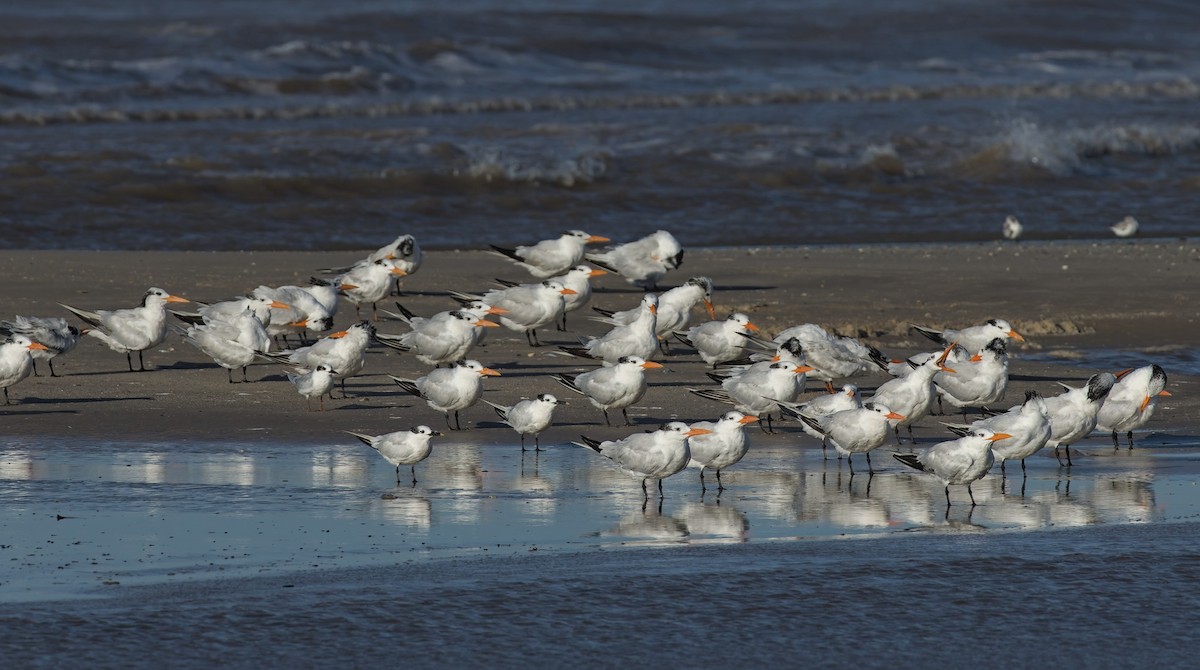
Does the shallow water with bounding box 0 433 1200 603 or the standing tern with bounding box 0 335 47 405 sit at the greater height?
the standing tern with bounding box 0 335 47 405

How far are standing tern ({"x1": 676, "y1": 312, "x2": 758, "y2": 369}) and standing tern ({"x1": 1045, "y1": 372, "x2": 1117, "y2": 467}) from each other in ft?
11.3

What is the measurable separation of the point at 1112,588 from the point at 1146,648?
0.77m

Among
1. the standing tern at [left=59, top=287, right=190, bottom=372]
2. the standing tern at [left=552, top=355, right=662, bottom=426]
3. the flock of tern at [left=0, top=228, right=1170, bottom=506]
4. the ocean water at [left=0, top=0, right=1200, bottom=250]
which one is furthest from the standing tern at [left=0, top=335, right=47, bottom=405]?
the ocean water at [left=0, top=0, right=1200, bottom=250]

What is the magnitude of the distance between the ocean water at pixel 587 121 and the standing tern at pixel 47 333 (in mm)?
9210

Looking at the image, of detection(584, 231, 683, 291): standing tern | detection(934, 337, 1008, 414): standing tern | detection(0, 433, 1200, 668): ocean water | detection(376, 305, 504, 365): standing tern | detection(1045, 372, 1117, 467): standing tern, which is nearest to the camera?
detection(0, 433, 1200, 668): ocean water

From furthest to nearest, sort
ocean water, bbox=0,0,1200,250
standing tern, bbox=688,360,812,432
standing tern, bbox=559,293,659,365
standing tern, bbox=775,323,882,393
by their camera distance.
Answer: ocean water, bbox=0,0,1200,250
standing tern, bbox=559,293,659,365
standing tern, bbox=775,323,882,393
standing tern, bbox=688,360,812,432

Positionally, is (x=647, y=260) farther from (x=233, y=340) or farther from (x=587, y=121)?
(x=587, y=121)

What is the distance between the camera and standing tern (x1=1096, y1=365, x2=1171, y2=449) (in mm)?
10734

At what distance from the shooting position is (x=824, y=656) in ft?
21.6

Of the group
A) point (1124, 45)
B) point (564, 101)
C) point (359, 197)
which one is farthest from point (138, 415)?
point (1124, 45)

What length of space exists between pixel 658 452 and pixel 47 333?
5.47 metres

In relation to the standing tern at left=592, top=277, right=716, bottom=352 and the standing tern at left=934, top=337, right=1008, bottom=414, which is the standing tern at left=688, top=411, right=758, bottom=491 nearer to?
the standing tern at left=934, top=337, right=1008, bottom=414

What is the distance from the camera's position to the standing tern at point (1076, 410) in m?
10.2

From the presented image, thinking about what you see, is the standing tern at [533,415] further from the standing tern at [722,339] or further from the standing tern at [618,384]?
the standing tern at [722,339]
